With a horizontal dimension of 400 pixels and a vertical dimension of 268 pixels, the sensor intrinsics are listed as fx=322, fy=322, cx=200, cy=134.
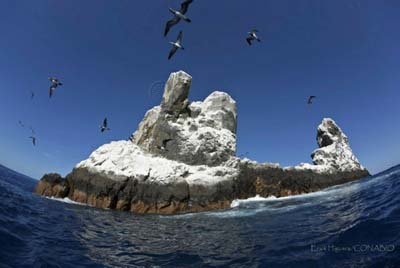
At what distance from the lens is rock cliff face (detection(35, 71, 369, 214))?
120 feet

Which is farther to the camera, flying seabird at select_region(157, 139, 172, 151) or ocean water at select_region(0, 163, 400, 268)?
flying seabird at select_region(157, 139, 172, 151)

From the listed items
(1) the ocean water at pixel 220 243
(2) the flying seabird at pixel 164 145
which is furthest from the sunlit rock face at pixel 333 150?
(1) the ocean water at pixel 220 243

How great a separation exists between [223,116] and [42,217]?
1390 inches

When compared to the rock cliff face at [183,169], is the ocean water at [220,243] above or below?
below

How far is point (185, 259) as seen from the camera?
13.4 metres

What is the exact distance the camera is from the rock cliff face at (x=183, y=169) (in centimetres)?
3659

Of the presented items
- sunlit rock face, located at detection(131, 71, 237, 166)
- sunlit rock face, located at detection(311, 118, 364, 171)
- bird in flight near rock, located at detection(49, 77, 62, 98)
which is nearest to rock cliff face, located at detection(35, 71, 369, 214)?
sunlit rock face, located at detection(131, 71, 237, 166)

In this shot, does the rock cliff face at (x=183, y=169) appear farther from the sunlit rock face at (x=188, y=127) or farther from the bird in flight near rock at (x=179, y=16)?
the bird in flight near rock at (x=179, y=16)

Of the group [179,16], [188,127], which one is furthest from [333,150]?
[179,16]

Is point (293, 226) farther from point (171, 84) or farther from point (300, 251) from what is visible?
point (171, 84)

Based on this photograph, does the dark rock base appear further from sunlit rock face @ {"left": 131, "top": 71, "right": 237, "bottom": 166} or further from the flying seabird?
the flying seabird

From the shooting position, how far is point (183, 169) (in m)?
40.8

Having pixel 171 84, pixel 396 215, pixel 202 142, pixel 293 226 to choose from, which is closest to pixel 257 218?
pixel 293 226

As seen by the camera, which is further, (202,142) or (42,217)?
(202,142)
